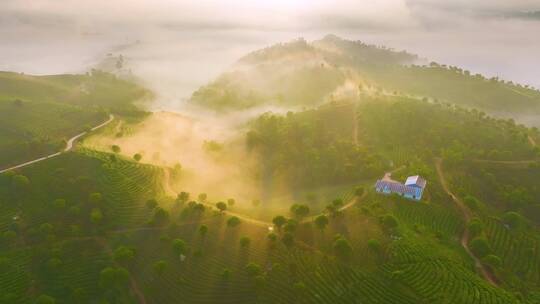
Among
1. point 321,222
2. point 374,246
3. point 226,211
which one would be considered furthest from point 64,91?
point 374,246

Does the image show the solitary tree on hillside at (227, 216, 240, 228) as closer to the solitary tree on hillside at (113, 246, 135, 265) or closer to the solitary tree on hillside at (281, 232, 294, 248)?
the solitary tree on hillside at (281, 232, 294, 248)

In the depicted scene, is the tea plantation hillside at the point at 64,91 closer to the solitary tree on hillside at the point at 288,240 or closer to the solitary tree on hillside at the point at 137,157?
the solitary tree on hillside at the point at 137,157

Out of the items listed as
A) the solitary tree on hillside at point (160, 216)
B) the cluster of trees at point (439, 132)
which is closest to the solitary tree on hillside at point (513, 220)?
the cluster of trees at point (439, 132)

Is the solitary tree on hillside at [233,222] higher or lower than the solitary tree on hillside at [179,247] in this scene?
→ higher

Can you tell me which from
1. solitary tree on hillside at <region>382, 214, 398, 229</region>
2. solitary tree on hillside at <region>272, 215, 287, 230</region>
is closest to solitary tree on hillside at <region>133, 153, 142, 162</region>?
solitary tree on hillside at <region>272, 215, 287, 230</region>

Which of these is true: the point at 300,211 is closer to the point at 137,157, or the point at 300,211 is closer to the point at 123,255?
the point at 123,255

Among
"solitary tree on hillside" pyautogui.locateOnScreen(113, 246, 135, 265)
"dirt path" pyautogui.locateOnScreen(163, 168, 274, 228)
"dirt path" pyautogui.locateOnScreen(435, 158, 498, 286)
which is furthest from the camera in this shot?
"dirt path" pyautogui.locateOnScreen(163, 168, 274, 228)
